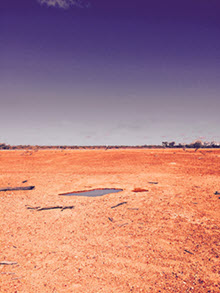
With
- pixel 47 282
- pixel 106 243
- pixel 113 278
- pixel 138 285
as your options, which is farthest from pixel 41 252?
pixel 138 285

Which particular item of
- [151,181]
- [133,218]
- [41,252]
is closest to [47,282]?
[41,252]

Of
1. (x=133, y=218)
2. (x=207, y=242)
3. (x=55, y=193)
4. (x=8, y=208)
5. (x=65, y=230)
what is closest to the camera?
(x=207, y=242)

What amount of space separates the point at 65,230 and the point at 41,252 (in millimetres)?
1531

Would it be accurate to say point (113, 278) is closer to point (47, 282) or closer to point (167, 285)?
point (167, 285)

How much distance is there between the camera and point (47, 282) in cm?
467

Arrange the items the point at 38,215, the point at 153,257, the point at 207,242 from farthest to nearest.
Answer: the point at 38,215, the point at 207,242, the point at 153,257

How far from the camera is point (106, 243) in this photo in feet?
21.0

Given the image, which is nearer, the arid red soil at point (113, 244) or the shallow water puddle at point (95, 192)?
the arid red soil at point (113, 244)

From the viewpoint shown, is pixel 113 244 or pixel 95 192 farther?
pixel 95 192

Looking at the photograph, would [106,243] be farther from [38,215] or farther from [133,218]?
[38,215]

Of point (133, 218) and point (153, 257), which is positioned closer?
point (153, 257)

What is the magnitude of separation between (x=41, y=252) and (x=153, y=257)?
320 centimetres

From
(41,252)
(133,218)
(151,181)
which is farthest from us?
(151,181)

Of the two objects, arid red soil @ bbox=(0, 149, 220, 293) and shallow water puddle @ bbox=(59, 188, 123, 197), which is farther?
shallow water puddle @ bbox=(59, 188, 123, 197)
